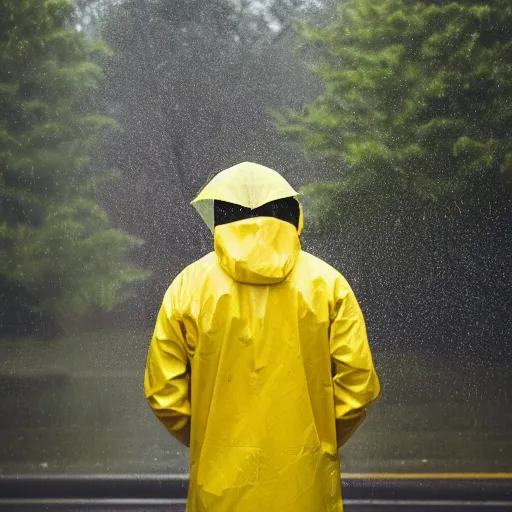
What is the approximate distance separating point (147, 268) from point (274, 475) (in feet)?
22.9

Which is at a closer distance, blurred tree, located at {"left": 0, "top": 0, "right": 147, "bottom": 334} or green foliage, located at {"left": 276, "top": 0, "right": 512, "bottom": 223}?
green foliage, located at {"left": 276, "top": 0, "right": 512, "bottom": 223}

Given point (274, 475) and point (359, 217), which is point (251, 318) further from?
point (359, 217)

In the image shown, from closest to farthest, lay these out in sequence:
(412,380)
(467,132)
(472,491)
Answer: (472,491) → (412,380) → (467,132)

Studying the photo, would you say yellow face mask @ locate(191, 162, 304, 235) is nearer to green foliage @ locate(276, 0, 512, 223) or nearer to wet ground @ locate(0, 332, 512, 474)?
wet ground @ locate(0, 332, 512, 474)

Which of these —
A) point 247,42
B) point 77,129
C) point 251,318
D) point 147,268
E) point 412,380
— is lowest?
point 412,380

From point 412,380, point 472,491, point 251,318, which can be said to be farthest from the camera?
point 412,380

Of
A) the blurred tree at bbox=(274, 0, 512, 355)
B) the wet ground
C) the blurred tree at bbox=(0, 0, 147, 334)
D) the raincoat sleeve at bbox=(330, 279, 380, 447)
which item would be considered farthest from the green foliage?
the raincoat sleeve at bbox=(330, 279, 380, 447)

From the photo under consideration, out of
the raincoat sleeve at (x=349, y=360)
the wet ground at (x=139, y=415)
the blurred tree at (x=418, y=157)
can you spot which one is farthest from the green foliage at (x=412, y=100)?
the raincoat sleeve at (x=349, y=360)

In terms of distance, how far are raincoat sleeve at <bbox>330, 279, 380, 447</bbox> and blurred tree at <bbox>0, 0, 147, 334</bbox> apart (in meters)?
6.91

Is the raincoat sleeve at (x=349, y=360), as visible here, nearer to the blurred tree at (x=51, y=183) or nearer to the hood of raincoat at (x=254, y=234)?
the hood of raincoat at (x=254, y=234)

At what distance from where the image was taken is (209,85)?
9.32 metres

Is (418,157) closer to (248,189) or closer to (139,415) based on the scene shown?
(139,415)

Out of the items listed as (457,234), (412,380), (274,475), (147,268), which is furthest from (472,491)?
(147,268)

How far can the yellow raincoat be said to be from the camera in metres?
2.42
